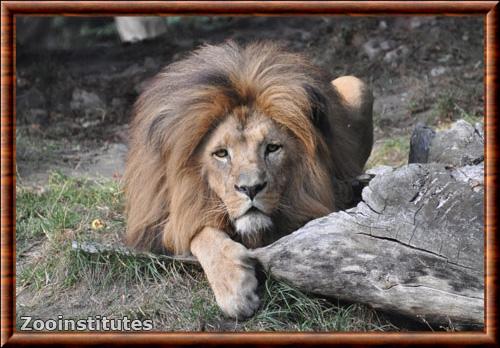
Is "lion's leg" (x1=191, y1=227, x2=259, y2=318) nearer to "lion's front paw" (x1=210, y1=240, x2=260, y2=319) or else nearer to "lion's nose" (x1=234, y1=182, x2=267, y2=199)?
"lion's front paw" (x1=210, y1=240, x2=260, y2=319)

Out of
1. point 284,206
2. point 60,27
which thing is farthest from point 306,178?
point 60,27

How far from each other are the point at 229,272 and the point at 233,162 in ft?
1.64

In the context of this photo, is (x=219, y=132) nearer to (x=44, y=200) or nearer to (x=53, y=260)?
(x=53, y=260)

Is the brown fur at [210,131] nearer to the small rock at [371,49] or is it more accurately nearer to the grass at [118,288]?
the grass at [118,288]

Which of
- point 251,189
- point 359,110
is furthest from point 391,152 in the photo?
point 251,189

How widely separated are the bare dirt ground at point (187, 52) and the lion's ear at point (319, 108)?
1757 millimetres

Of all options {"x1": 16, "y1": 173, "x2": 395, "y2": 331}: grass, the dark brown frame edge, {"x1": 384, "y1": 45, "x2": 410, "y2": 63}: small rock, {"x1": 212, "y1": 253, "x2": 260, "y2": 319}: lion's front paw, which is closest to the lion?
{"x1": 212, "y1": 253, "x2": 260, "y2": 319}: lion's front paw

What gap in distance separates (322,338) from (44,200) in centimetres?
251

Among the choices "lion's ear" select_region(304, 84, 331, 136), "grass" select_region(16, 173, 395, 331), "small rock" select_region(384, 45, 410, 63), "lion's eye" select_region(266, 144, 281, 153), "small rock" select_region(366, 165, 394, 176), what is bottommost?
"grass" select_region(16, 173, 395, 331)

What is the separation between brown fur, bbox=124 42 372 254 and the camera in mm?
3871

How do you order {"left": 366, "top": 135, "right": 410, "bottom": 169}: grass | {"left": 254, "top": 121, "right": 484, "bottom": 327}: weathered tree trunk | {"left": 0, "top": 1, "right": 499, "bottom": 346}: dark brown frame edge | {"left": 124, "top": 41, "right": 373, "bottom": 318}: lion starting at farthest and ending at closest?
1. {"left": 366, "top": 135, "right": 410, "bottom": 169}: grass
2. {"left": 124, "top": 41, "right": 373, "bottom": 318}: lion
3. {"left": 254, "top": 121, "right": 484, "bottom": 327}: weathered tree trunk
4. {"left": 0, "top": 1, "right": 499, "bottom": 346}: dark brown frame edge

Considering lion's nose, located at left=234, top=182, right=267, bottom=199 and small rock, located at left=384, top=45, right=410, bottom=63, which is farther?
small rock, located at left=384, top=45, right=410, bottom=63

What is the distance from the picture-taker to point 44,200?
5031 mm

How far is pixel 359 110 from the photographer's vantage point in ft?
16.1
